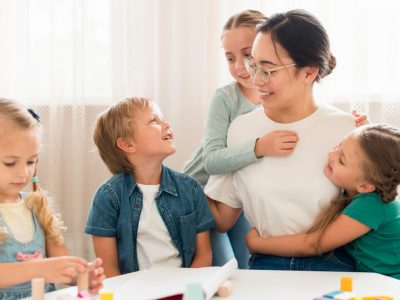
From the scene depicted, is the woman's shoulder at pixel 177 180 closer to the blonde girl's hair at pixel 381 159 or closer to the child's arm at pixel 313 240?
the child's arm at pixel 313 240

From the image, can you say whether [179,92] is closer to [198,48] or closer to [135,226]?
[198,48]

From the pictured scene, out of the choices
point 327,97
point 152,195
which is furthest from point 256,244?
point 327,97

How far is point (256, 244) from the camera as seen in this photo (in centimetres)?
186

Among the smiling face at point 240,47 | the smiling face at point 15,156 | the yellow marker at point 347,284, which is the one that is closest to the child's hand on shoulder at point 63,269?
the smiling face at point 15,156

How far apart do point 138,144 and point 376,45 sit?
134 centimetres

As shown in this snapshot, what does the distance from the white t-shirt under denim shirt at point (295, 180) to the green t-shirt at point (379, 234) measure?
13 cm

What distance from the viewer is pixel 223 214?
206 cm

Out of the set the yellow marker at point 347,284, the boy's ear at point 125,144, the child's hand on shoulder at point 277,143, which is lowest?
the yellow marker at point 347,284

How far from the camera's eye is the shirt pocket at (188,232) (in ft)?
6.43

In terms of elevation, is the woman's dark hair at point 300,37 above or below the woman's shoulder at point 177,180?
above

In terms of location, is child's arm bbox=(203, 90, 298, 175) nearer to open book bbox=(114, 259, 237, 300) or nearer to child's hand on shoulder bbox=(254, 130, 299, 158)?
child's hand on shoulder bbox=(254, 130, 299, 158)

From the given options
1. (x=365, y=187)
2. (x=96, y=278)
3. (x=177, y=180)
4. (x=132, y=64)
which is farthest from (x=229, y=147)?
(x=132, y=64)

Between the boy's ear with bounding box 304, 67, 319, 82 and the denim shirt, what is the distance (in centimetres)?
46

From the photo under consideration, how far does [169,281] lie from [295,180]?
0.57m
